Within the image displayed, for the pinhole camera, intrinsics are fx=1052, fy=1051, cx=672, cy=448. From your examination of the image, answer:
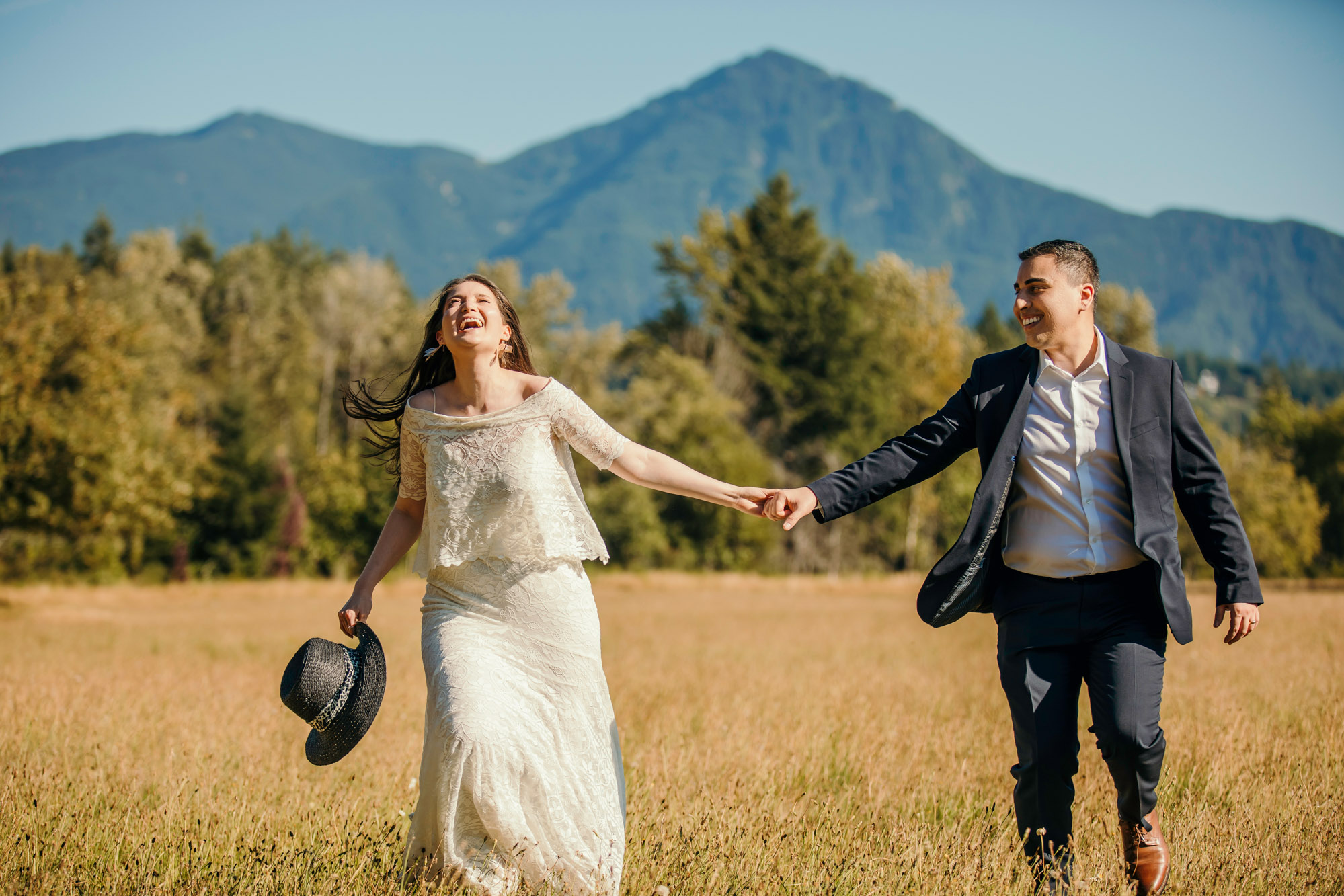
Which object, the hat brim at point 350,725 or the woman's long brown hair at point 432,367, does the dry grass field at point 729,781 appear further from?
the woman's long brown hair at point 432,367

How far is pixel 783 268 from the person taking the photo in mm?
54594

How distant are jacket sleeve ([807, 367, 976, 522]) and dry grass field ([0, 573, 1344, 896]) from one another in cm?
146

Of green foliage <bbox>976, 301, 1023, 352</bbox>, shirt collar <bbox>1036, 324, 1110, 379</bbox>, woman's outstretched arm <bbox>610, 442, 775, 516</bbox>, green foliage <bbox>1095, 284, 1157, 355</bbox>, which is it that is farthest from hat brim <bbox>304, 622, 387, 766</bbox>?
green foliage <bbox>976, 301, 1023, 352</bbox>

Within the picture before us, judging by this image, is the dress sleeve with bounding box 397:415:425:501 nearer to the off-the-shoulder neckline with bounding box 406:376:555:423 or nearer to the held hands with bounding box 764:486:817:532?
the off-the-shoulder neckline with bounding box 406:376:555:423

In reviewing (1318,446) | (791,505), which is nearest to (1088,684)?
(791,505)

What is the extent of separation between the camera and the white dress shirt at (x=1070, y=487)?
4.20 m

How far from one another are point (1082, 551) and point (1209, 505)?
529 mm

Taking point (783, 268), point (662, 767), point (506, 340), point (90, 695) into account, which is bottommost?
point (90, 695)

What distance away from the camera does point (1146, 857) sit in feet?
13.6

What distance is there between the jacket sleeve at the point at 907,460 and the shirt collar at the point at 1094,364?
29 cm

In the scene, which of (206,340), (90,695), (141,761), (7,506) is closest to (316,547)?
(206,340)

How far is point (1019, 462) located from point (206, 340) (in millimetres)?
60245

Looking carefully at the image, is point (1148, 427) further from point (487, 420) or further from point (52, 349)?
point (52, 349)

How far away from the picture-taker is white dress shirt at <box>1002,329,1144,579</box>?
13.8 ft
